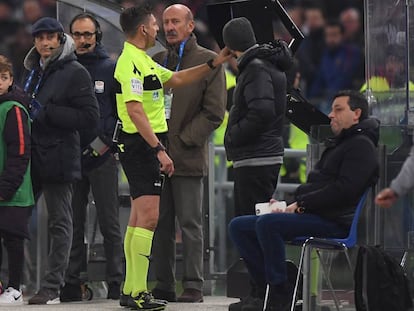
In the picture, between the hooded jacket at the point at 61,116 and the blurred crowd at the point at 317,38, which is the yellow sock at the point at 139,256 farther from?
the blurred crowd at the point at 317,38

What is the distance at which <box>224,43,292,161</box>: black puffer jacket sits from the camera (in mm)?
9625

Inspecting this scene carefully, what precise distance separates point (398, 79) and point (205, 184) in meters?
2.56

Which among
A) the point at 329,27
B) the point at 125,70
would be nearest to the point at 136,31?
the point at 125,70

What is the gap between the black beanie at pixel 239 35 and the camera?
9773mm

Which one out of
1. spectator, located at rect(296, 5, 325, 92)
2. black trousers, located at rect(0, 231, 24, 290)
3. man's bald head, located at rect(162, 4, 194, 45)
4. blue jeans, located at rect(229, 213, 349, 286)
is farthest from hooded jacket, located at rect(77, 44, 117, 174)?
spectator, located at rect(296, 5, 325, 92)

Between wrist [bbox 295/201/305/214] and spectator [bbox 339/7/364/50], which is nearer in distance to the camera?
wrist [bbox 295/201/305/214]

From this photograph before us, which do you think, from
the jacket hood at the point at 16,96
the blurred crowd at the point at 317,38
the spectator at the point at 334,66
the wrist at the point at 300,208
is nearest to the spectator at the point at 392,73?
the wrist at the point at 300,208

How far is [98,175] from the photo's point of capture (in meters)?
11.1

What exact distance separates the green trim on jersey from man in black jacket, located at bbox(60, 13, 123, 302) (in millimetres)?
1284

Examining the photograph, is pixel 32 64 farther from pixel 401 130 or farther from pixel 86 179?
pixel 401 130

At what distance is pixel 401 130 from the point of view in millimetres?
9625

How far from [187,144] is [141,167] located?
1153 millimetres

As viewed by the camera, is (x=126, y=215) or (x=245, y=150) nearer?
Answer: (x=245, y=150)

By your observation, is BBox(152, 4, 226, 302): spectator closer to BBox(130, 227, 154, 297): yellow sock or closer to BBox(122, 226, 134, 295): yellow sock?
BBox(122, 226, 134, 295): yellow sock
